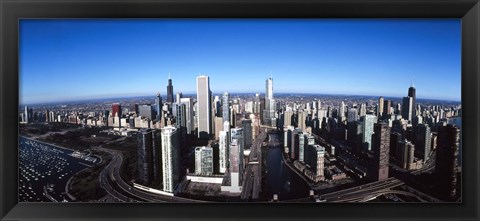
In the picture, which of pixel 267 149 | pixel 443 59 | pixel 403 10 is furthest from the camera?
pixel 267 149

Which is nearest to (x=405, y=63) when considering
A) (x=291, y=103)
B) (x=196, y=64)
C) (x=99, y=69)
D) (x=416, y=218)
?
(x=291, y=103)

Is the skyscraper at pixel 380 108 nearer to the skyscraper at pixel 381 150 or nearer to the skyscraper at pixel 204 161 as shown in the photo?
the skyscraper at pixel 381 150

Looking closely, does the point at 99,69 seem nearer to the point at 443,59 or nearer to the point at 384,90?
the point at 384,90

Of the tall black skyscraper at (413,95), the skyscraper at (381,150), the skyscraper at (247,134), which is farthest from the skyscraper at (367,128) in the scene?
the skyscraper at (247,134)

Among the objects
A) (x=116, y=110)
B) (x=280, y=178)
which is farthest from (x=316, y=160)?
(x=116, y=110)

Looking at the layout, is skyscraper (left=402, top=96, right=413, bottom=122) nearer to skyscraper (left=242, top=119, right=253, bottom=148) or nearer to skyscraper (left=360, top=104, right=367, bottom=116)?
skyscraper (left=360, top=104, right=367, bottom=116)

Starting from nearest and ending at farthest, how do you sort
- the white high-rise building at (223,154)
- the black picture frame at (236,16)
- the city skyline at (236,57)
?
the black picture frame at (236,16) → the city skyline at (236,57) → the white high-rise building at (223,154)
